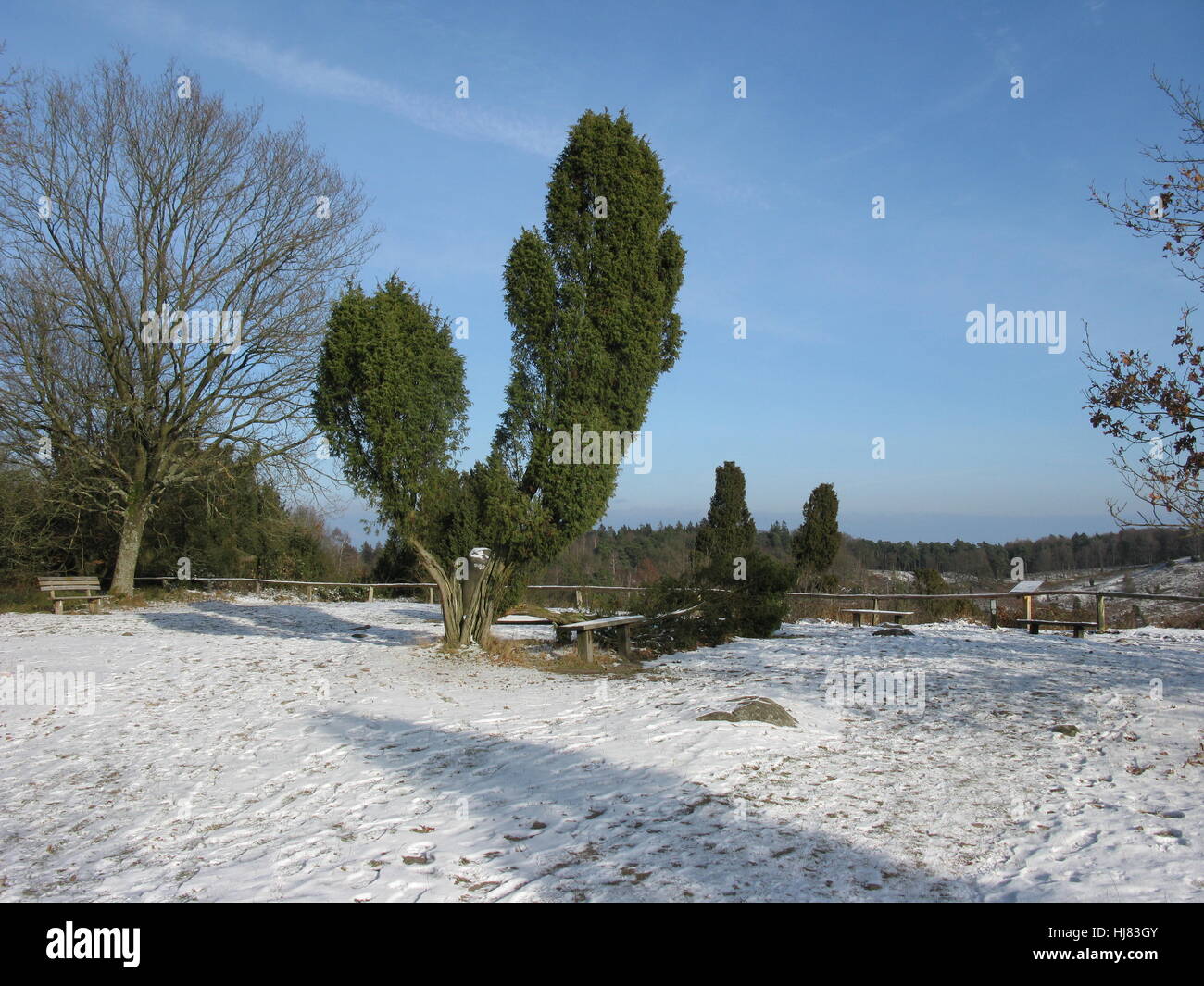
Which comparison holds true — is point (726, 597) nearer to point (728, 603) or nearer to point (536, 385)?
point (728, 603)

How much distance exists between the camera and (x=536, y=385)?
12.0m

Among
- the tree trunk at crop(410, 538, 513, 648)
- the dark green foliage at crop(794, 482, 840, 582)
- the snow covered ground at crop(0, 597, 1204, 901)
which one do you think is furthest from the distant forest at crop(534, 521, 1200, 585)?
the snow covered ground at crop(0, 597, 1204, 901)

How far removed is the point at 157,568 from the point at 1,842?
21.3 metres

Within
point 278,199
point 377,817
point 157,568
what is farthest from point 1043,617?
point 157,568

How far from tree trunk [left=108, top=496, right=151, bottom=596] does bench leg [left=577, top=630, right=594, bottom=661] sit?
48.5 feet

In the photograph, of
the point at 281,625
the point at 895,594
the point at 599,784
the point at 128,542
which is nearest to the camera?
the point at 599,784

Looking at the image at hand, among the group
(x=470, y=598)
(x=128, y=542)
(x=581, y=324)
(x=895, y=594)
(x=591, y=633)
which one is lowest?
(x=591, y=633)

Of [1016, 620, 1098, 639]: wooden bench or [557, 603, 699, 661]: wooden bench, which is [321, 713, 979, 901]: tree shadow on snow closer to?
[557, 603, 699, 661]: wooden bench

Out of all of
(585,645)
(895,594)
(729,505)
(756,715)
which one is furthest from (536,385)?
(729,505)

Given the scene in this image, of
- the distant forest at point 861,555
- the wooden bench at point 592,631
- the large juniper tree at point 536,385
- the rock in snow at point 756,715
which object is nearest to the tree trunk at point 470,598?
the large juniper tree at point 536,385

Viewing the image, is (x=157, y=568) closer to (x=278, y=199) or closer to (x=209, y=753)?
(x=278, y=199)

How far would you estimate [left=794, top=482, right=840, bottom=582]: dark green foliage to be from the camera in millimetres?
28781

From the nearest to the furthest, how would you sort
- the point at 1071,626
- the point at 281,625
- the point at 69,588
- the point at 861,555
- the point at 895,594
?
the point at 1071,626 → the point at 281,625 → the point at 895,594 → the point at 69,588 → the point at 861,555

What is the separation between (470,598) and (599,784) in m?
6.81
